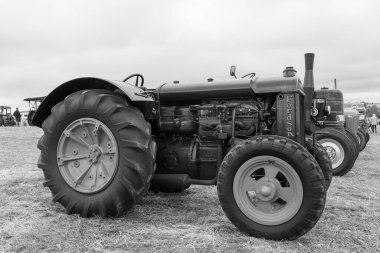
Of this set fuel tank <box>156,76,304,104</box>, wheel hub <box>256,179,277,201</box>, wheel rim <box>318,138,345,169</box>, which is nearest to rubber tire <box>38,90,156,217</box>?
fuel tank <box>156,76,304,104</box>

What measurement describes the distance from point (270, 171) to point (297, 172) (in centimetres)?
27

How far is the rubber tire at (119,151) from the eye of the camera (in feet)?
13.0

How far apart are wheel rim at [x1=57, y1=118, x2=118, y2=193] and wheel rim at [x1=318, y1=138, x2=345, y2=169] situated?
5772 millimetres

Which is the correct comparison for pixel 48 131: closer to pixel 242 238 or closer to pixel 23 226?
pixel 23 226

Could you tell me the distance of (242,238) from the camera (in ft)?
11.5

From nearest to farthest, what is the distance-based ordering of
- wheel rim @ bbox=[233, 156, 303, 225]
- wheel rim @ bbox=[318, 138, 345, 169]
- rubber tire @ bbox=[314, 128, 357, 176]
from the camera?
wheel rim @ bbox=[233, 156, 303, 225] → rubber tire @ bbox=[314, 128, 357, 176] → wheel rim @ bbox=[318, 138, 345, 169]

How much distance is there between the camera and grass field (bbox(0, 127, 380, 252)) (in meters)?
3.31

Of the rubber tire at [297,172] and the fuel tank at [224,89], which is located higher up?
the fuel tank at [224,89]

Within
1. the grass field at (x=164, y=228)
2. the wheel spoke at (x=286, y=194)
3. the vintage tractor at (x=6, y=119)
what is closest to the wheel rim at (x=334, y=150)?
the grass field at (x=164, y=228)

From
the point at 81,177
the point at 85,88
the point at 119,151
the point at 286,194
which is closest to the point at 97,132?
the point at 119,151

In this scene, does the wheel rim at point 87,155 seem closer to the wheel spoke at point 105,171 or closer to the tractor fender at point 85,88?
the wheel spoke at point 105,171

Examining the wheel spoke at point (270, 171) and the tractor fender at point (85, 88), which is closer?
the wheel spoke at point (270, 171)

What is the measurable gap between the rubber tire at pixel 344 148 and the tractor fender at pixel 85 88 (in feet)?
16.1

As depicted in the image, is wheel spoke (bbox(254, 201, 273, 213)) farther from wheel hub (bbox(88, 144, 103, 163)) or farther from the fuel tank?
A: wheel hub (bbox(88, 144, 103, 163))
